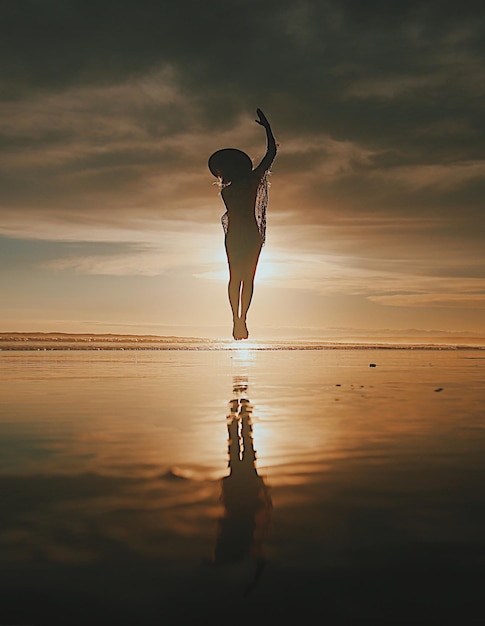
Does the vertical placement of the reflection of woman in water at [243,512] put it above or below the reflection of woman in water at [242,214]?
below

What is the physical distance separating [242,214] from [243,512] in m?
10.3

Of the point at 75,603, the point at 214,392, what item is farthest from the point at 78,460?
the point at 214,392

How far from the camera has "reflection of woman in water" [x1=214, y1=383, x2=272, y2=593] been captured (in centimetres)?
212

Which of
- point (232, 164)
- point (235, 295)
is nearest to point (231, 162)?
point (232, 164)

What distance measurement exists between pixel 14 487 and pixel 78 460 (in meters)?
0.67

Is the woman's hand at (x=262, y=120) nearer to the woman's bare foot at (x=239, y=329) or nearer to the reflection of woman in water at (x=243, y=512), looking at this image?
the woman's bare foot at (x=239, y=329)

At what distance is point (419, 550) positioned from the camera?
2164 millimetres

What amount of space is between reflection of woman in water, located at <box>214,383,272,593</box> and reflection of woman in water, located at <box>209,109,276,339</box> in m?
7.78

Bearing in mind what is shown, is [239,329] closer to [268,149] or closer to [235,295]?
[235,295]

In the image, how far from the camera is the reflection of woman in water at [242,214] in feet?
39.0

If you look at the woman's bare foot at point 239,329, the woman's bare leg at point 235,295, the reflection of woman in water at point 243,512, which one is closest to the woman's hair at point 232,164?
the woman's bare leg at point 235,295

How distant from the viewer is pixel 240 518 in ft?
8.32

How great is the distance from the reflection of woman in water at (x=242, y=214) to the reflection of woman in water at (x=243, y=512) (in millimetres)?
7778

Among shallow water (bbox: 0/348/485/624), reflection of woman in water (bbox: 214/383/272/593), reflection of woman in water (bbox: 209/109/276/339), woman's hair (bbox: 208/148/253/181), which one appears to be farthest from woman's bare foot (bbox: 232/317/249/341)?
reflection of woman in water (bbox: 214/383/272/593)
